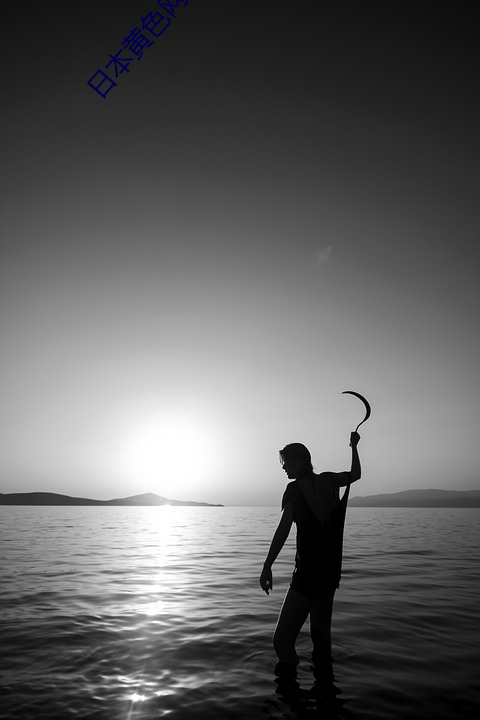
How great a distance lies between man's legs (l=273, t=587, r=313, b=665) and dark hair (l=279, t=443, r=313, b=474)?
4.91 ft

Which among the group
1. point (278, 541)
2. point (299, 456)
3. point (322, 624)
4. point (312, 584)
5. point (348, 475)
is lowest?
point (322, 624)

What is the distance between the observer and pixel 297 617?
207 inches

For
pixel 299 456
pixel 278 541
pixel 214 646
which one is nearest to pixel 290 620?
pixel 278 541

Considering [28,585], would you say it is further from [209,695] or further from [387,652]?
[387,652]

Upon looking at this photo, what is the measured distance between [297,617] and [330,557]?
829mm

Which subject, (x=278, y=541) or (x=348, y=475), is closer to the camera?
(x=278, y=541)

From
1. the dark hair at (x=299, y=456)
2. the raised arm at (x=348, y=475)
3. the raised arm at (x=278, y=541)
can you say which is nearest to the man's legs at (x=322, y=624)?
the raised arm at (x=278, y=541)

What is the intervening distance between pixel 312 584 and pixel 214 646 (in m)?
3.04

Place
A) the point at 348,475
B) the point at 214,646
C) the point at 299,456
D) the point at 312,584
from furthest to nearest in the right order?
the point at 214,646, the point at 348,475, the point at 299,456, the point at 312,584

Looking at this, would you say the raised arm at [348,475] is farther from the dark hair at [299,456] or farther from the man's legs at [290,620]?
the man's legs at [290,620]

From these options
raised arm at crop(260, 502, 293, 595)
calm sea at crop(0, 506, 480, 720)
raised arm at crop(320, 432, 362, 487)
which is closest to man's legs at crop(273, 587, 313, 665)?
raised arm at crop(260, 502, 293, 595)

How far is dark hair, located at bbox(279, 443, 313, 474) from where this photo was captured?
17.4 ft

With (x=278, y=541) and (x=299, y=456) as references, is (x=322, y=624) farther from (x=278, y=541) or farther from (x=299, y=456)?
(x=299, y=456)

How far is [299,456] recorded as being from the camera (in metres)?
5.32
